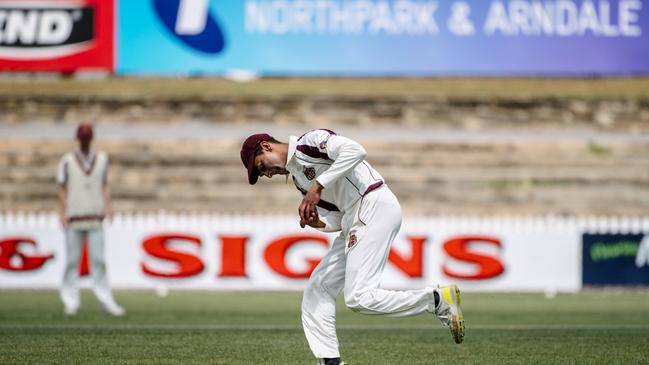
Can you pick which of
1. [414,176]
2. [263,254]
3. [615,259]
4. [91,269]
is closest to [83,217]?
[91,269]

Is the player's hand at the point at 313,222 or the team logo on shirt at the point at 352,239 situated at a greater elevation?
the player's hand at the point at 313,222

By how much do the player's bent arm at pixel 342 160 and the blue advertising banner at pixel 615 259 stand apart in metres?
10.2

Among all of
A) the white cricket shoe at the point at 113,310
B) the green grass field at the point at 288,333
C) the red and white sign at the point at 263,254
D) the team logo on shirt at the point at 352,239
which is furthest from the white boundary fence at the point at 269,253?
the team logo on shirt at the point at 352,239

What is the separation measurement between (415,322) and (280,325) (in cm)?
158

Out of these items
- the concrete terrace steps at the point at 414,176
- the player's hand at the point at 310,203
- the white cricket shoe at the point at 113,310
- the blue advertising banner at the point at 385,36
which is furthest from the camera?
the blue advertising banner at the point at 385,36

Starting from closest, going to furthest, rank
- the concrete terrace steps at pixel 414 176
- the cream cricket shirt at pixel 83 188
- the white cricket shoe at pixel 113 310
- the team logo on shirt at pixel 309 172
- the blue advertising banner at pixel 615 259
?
the team logo on shirt at pixel 309 172
the white cricket shoe at pixel 113 310
the cream cricket shirt at pixel 83 188
the blue advertising banner at pixel 615 259
the concrete terrace steps at pixel 414 176

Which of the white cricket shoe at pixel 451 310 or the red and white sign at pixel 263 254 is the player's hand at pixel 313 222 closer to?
the white cricket shoe at pixel 451 310

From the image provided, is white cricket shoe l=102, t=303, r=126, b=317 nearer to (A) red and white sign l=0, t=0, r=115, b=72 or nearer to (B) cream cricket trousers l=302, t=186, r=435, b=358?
(B) cream cricket trousers l=302, t=186, r=435, b=358

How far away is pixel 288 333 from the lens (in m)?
10.9

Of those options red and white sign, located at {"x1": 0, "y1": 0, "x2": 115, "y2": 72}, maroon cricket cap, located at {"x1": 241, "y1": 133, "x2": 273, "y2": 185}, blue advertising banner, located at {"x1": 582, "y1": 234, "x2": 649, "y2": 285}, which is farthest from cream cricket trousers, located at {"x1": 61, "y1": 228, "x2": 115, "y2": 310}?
red and white sign, located at {"x1": 0, "y1": 0, "x2": 115, "y2": 72}

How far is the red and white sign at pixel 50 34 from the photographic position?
71.4 ft

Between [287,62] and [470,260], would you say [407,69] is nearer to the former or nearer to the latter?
[287,62]

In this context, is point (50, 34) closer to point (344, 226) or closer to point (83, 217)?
point (83, 217)

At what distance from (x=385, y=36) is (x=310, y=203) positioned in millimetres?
14590
